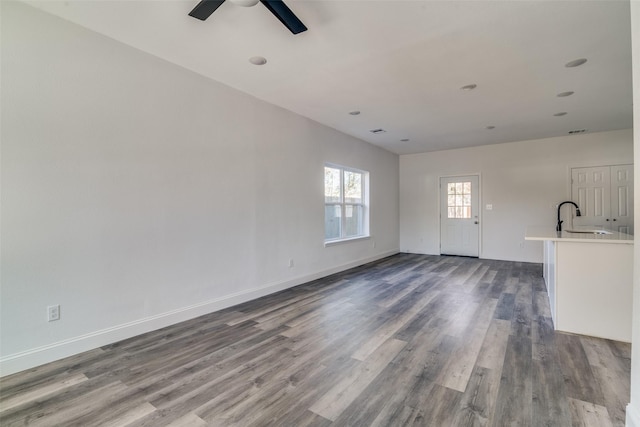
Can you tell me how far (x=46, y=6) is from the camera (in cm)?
225

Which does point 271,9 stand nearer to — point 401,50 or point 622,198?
point 401,50

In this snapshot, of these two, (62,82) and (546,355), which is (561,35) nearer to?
(546,355)

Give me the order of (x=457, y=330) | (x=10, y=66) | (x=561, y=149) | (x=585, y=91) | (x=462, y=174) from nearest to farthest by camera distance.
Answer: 1. (x=10, y=66)
2. (x=457, y=330)
3. (x=585, y=91)
4. (x=561, y=149)
5. (x=462, y=174)

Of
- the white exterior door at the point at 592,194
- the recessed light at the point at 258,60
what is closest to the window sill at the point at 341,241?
the recessed light at the point at 258,60

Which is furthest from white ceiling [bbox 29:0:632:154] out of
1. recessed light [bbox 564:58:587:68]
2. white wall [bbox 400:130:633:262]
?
white wall [bbox 400:130:633:262]

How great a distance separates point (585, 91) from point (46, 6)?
5779 mm

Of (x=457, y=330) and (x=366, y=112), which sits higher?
(x=366, y=112)

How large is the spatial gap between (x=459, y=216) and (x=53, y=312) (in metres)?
7.58

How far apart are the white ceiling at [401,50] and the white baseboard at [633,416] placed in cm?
268

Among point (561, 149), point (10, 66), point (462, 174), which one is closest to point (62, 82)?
point (10, 66)

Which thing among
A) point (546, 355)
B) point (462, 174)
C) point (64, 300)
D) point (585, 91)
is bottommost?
point (546, 355)

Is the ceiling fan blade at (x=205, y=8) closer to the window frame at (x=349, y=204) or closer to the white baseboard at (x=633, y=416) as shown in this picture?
the white baseboard at (x=633, y=416)

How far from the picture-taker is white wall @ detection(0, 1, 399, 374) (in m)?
2.21

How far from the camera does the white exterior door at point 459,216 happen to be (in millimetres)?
7133
